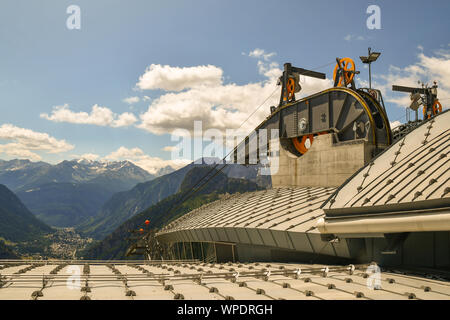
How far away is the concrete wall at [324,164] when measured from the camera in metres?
29.7

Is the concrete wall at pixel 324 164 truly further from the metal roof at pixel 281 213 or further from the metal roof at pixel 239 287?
the metal roof at pixel 239 287

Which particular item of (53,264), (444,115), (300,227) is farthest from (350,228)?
(53,264)

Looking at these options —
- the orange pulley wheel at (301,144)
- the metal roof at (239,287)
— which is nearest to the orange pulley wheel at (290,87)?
the orange pulley wheel at (301,144)

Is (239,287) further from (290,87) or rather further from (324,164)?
(290,87)

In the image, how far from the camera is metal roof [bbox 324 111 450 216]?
1361cm

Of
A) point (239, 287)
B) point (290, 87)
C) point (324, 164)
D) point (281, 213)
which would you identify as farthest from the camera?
point (290, 87)

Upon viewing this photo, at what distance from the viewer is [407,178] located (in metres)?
16.0

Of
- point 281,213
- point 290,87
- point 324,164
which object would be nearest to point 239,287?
point 281,213

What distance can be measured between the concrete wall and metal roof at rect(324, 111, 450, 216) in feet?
24.4

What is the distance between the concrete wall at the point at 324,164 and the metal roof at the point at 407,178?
7.45m

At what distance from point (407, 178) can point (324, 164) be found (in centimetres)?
1605

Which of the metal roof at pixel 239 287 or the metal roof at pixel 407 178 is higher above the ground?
the metal roof at pixel 407 178

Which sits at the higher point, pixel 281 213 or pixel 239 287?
pixel 281 213
